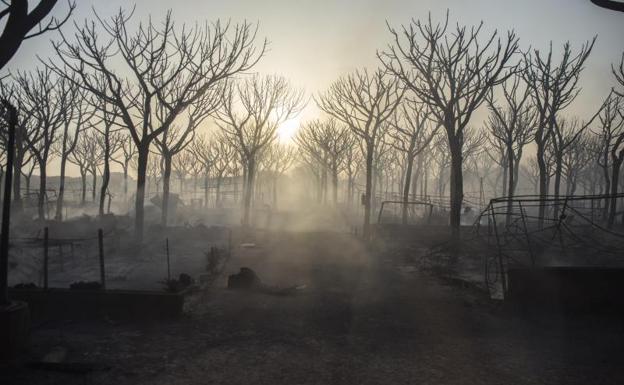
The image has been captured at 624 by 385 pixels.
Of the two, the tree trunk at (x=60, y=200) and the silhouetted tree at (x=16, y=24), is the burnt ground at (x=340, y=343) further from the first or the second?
the tree trunk at (x=60, y=200)

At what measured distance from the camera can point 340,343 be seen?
5797mm

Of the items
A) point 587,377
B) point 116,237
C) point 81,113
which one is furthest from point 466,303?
point 81,113

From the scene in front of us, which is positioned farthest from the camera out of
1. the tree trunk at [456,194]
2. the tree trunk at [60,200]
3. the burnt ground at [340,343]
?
the tree trunk at [60,200]

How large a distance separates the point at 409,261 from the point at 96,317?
9252mm

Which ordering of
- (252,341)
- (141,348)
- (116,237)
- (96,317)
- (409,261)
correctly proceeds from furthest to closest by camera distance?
(116,237) → (409,261) → (96,317) → (252,341) → (141,348)

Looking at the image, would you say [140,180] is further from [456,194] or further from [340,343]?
[340,343]

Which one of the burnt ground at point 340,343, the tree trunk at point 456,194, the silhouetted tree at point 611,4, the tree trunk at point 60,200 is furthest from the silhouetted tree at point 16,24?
the tree trunk at point 60,200

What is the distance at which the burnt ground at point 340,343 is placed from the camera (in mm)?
4734

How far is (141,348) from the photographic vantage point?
216 inches

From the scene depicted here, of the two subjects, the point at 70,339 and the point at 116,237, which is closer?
the point at 70,339

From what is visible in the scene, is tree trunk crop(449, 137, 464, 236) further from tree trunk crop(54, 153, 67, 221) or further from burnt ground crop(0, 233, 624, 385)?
tree trunk crop(54, 153, 67, 221)

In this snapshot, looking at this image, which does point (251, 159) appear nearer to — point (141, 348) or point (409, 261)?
point (409, 261)

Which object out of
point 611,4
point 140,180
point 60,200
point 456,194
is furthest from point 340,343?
point 60,200

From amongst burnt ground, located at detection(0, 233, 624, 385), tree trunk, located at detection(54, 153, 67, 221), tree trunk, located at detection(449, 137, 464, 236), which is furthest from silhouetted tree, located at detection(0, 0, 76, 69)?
tree trunk, located at detection(54, 153, 67, 221)
